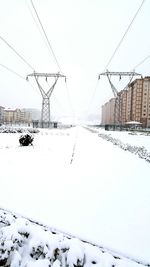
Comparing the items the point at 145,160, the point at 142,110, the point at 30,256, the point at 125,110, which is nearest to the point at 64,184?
the point at 30,256

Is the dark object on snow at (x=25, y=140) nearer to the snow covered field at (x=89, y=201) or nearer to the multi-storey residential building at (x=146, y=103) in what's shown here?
the snow covered field at (x=89, y=201)

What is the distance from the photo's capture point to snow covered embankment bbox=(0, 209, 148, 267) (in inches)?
104

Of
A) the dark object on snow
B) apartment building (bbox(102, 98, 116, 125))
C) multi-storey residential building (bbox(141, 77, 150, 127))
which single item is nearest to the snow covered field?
the dark object on snow

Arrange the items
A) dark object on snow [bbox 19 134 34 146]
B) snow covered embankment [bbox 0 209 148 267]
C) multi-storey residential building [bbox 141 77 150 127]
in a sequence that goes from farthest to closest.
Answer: multi-storey residential building [bbox 141 77 150 127] < dark object on snow [bbox 19 134 34 146] < snow covered embankment [bbox 0 209 148 267]

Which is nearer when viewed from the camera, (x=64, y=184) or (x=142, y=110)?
(x=64, y=184)

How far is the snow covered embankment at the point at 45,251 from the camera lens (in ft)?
8.67

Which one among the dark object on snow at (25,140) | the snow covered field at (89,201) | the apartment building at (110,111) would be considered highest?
the apartment building at (110,111)

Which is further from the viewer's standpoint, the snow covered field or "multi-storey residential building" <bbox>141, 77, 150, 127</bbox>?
"multi-storey residential building" <bbox>141, 77, 150, 127</bbox>

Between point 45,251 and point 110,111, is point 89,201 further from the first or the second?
point 110,111

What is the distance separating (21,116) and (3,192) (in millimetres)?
162454

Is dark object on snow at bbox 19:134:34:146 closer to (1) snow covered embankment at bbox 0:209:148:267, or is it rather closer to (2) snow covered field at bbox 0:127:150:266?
(2) snow covered field at bbox 0:127:150:266

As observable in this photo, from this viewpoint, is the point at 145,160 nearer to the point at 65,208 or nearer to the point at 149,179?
the point at 149,179

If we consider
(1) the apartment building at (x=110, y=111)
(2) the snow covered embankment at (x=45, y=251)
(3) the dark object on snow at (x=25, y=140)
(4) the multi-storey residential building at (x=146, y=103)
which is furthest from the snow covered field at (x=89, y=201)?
(1) the apartment building at (x=110, y=111)

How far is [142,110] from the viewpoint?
279 ft
